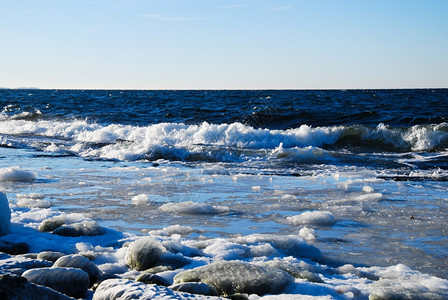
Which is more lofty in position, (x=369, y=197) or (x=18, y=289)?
(x=18, y=289)

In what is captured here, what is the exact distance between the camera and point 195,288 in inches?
96.3

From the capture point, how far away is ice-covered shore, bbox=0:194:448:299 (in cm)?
244

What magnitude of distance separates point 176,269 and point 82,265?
0.52 meters

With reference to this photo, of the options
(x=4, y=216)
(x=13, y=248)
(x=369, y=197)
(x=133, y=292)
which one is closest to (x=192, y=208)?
(x=4, y=216)

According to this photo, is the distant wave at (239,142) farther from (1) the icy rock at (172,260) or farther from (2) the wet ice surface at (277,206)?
(1) the icy rock at (172,260)

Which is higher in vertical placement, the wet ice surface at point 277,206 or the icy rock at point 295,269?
the icy rock at point 295,269

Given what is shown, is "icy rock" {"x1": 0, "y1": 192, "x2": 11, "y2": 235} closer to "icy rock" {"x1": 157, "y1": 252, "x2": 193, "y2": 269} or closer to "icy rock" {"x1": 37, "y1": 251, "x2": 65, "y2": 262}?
"icy rock" {"x1": 37, "y1": 251, "x2": 65, "y2": 262}

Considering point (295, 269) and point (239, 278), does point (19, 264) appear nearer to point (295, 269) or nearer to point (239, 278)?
point (239, 278)

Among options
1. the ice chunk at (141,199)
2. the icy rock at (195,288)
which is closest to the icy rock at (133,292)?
the icy rock at (195,288)

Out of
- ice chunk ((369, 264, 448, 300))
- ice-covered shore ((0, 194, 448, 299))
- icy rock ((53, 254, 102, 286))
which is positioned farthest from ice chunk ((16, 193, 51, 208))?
ice chunk ((369, 264, 448, 300))

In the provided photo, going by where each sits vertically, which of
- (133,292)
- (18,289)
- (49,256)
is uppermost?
(18,289)

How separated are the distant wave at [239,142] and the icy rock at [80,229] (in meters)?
6.44

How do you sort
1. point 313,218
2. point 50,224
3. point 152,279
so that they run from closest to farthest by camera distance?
point 152,279, point 50,224, point 313,218

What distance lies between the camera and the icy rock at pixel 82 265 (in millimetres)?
2691
